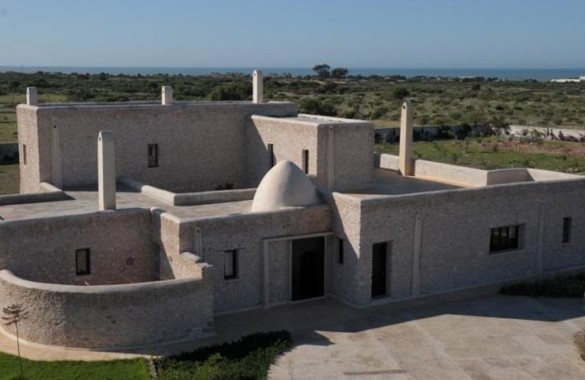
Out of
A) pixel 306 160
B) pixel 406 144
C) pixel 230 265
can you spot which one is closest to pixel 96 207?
pixel 230 265

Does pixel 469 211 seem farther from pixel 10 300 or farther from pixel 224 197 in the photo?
pixel 10 300

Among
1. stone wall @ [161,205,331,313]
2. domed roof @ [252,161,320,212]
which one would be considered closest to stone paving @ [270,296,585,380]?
stone wall @ [161,205,331,313]

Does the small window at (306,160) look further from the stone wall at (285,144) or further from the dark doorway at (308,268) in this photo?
the dark doorway at (308,268)

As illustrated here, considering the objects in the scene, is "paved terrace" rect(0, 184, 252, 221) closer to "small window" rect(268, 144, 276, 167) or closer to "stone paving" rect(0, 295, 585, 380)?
"stone paving" rect(0, 295, 585, 380)

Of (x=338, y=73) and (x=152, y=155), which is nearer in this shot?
(x=152, y=155)

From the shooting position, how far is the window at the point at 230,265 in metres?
20.3

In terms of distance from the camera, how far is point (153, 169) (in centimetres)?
2816

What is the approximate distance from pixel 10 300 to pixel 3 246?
1.79 meters

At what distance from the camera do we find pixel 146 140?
91.2ft

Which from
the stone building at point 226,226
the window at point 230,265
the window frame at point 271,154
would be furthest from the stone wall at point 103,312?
the window frame at point 271,154

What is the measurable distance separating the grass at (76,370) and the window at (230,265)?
4.14m

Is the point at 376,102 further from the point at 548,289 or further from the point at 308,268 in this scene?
the point at 308,268

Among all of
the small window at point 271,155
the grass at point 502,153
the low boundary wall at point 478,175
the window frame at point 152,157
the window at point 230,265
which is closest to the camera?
the window at point 230,265

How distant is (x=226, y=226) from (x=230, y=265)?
1205 millimetres
